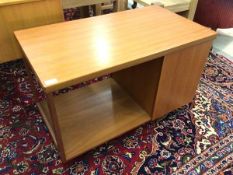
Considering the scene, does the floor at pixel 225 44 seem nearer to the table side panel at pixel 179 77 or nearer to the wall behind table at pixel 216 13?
the wall behind table at pixel 216 13

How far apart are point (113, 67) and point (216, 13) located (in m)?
1.61

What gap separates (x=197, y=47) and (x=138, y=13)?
0.44 meters

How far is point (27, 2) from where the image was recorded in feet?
4.38

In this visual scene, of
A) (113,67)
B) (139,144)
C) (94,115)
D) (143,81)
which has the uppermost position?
(113,67)

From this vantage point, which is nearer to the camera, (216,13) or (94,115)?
(94,115)

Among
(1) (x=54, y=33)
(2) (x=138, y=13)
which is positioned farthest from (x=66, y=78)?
(2) (x=138, y=13)

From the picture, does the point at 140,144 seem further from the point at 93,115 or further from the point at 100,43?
the point at 100,43

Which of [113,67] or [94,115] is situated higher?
[113,67]

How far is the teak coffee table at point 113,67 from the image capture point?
0.96m

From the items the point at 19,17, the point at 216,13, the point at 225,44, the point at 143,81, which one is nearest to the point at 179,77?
the point at 143,81

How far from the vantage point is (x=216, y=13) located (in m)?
2.10

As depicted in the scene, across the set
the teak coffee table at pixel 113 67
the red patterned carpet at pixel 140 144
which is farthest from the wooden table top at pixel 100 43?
the red patterned carpet at pixel 140 144

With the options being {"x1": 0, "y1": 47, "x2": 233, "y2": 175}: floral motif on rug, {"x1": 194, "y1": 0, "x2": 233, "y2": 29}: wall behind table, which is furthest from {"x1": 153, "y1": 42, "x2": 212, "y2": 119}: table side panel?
{"x1": 194, "y1": 0, "x2": 233, "y2": 29}: wall behind table

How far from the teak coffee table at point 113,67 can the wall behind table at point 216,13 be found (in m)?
0.92
